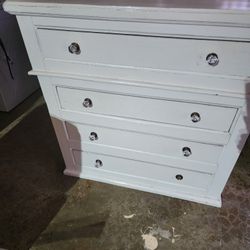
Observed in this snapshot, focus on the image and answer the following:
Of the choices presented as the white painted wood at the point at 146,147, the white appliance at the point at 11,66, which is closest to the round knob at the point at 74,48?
the white painted wood at the point at 146,147

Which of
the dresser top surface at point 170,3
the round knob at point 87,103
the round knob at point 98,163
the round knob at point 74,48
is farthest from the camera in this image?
the round knob at point 98,163

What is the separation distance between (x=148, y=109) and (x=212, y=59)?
1.11 ft

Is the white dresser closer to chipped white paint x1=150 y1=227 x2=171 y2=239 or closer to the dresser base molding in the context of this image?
the dresser base molding

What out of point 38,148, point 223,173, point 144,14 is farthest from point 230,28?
point 38,148

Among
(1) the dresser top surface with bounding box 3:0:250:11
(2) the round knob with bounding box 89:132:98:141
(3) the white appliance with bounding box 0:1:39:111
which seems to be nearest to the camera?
(1) the dresser top surface with bounding box 3:0:250:11

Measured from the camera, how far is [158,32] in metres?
0.82

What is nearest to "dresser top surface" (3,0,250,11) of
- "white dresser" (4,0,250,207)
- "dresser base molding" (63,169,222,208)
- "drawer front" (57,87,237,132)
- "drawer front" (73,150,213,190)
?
"white dresser" (4,0,250,207)

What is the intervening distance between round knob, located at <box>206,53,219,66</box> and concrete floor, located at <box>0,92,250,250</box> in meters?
0.83

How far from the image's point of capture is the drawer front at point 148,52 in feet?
2.69

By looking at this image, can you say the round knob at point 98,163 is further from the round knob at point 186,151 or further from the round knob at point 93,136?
the round knob at point 186,151

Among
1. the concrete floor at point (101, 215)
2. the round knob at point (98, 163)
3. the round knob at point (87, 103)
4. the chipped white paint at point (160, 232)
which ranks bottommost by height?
the concrete floor at point (101, 215)

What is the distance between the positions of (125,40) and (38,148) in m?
1.19

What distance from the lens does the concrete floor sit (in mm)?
1196

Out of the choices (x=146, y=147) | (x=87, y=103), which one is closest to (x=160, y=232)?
(x=146, y=147)
